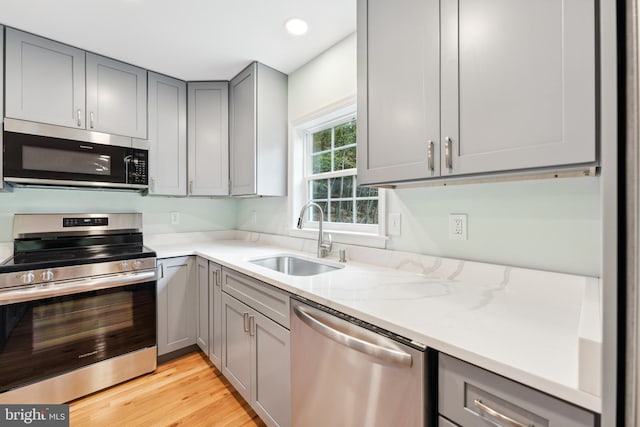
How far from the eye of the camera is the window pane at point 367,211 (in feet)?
6.07

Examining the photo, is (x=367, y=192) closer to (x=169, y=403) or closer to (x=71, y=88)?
(x=169, y=403)

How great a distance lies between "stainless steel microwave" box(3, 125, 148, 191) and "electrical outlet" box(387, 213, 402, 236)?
1.93 metres

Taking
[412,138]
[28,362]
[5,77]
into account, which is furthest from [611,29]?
[5,77]

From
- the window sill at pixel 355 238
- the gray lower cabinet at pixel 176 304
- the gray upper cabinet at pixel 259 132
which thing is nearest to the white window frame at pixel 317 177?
the window sill at pixel 355 238

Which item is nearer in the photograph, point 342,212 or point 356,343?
point 356,343

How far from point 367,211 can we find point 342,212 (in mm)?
252

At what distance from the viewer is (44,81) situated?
1.87 meters

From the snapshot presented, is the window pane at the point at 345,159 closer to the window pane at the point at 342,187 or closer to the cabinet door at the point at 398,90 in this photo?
the window pane at the point at 342,187

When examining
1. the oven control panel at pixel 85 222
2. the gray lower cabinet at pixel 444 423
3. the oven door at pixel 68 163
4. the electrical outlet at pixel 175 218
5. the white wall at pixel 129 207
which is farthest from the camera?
the electrical outlet at pixel 175 218

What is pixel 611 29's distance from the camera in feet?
1.67

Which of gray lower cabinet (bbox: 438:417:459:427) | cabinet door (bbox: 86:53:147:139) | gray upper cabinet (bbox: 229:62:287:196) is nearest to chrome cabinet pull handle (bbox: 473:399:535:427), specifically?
gray lower cabinet (bbox: 438:417:459:427)

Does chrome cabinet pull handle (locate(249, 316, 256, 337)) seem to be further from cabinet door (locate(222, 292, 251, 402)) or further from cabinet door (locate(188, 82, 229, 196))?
cabinet door (locate(188, 82, 229, 196))

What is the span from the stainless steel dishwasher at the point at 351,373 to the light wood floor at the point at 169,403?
681mm

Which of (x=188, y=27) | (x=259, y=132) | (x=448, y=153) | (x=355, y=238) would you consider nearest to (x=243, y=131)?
(x=259, y=132)
